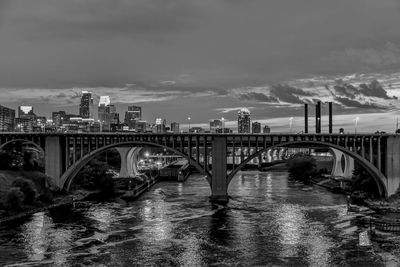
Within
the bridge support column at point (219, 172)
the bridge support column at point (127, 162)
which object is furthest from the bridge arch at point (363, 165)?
the bridge support column at point (127, 162)

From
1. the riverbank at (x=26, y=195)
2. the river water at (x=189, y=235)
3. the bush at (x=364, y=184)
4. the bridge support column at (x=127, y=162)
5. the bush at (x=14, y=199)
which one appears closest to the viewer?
the river water at (x=189, y=235)

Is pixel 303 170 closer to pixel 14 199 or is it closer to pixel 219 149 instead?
pixel 219 149

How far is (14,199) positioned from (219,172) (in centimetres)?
2959

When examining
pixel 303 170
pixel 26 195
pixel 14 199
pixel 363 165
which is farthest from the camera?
pixel 303 170

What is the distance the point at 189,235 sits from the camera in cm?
5547

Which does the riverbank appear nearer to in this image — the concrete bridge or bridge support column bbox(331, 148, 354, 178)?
the concrete bridge

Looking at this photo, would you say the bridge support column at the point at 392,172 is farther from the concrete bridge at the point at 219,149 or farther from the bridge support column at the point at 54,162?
the bridge support column at the point at 54,162

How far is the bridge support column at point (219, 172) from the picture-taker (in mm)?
80438

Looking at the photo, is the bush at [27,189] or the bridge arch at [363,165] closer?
the bush at [27,189]

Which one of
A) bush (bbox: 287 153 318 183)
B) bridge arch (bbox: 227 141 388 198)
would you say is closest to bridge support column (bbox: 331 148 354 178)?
bush (bbox: 287 153 318 183)

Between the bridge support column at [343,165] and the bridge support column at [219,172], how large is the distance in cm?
4652

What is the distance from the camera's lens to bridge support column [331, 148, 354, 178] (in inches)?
4702

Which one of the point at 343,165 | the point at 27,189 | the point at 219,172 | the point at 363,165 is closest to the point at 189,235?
the point at 219,172

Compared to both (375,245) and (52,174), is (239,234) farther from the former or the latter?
(52,174)
